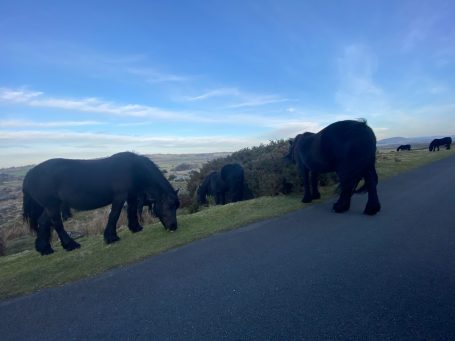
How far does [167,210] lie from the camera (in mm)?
7828

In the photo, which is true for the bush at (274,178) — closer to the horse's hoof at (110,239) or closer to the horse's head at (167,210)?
the horse's head at (167,210)

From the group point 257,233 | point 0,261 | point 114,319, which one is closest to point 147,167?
point 257,233

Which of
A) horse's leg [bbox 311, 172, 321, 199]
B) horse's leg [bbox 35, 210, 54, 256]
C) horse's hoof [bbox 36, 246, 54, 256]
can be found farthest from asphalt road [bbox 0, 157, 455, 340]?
horse's leg [bbox 311, 172, 321, 199]

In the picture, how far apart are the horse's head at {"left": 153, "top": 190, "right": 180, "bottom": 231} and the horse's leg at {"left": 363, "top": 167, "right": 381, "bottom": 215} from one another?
4773 mm

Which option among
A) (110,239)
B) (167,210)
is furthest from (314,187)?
(110,239)

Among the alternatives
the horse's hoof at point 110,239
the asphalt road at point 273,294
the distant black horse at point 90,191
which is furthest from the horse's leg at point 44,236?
the asphalt road at point 273,294

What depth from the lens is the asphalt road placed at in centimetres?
306

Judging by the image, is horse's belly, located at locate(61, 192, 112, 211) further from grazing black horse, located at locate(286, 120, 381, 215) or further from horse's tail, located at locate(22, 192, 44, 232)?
grazing black horse, located at locate(286, 120, 381, 215)

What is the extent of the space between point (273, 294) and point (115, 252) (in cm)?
379

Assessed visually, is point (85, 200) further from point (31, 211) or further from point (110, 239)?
point (31, 211)

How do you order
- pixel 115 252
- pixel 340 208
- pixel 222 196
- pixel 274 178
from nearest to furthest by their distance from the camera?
1. pixel 115 252
2. pixel 340 208
3. pixel 274 178
4. pixel 222 196

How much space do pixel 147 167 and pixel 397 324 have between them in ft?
21.1

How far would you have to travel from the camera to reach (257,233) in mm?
6773

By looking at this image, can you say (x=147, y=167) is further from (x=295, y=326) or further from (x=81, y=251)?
(x=295, y=326)
